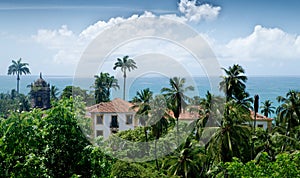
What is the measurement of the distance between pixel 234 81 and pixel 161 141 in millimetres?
7372

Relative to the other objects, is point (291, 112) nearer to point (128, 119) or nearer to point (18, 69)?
point (128, 119)

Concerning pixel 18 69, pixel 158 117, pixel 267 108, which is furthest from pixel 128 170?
pixel 18 69

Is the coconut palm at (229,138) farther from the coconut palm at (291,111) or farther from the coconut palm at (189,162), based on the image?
the coconut palm at (291,111)

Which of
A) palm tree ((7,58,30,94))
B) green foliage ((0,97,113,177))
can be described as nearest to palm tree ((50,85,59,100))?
palm tree ((7,58,30,94))

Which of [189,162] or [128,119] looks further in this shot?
[128,119]

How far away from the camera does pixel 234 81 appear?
2717 cm

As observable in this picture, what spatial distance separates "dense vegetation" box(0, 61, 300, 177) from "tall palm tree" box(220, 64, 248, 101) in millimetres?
68

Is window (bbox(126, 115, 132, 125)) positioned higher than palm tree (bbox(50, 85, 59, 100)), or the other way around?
palm tree (bbox(50, 85, 59, 100))

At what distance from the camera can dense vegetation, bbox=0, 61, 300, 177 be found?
6074mm

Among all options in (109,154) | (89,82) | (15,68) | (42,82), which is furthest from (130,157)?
(15,68)

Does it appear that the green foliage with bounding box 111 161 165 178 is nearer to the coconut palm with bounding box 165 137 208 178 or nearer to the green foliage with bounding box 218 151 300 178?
the coconut palm with bounding box 165 137 208 178

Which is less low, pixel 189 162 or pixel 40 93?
pixel 40 93

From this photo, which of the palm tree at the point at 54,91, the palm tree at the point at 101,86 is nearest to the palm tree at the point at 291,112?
the palm tree at the point at 101,86

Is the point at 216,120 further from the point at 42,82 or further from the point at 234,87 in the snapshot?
the point at 42,82
